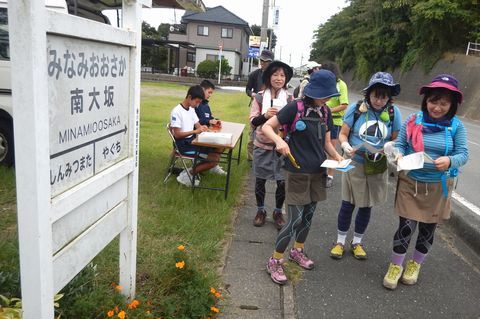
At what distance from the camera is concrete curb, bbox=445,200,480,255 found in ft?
12.9

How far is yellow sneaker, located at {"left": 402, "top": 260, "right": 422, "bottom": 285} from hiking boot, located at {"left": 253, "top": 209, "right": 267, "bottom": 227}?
1.42m

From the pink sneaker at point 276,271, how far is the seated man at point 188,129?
2.00 m

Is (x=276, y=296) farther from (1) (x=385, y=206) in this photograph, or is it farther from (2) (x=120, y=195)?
(1) (x=385, y=206)

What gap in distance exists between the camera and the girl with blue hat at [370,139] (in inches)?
124

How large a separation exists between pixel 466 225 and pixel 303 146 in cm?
237

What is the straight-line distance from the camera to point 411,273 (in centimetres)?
317

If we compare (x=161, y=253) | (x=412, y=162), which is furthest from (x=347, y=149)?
(x=161, y=253)

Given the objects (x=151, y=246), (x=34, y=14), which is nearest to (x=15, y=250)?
(x=151, y=246)

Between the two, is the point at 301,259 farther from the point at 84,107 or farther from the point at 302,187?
the point at 84,107

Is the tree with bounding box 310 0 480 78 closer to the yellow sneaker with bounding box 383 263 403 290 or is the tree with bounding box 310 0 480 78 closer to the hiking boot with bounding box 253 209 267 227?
the hiking boot with bounding box 253 209 267 227

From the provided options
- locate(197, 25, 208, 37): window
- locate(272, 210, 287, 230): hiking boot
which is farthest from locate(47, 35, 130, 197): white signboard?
locate(197, 25, 208, 37): window

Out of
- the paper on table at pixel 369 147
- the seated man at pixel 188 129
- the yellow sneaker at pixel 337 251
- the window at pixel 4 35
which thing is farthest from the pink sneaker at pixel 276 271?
the window at pixel 4 35

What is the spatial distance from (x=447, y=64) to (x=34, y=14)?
97.2ft

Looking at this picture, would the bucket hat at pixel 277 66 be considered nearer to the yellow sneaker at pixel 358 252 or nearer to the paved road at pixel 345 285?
the paved road at pixel 345 285
